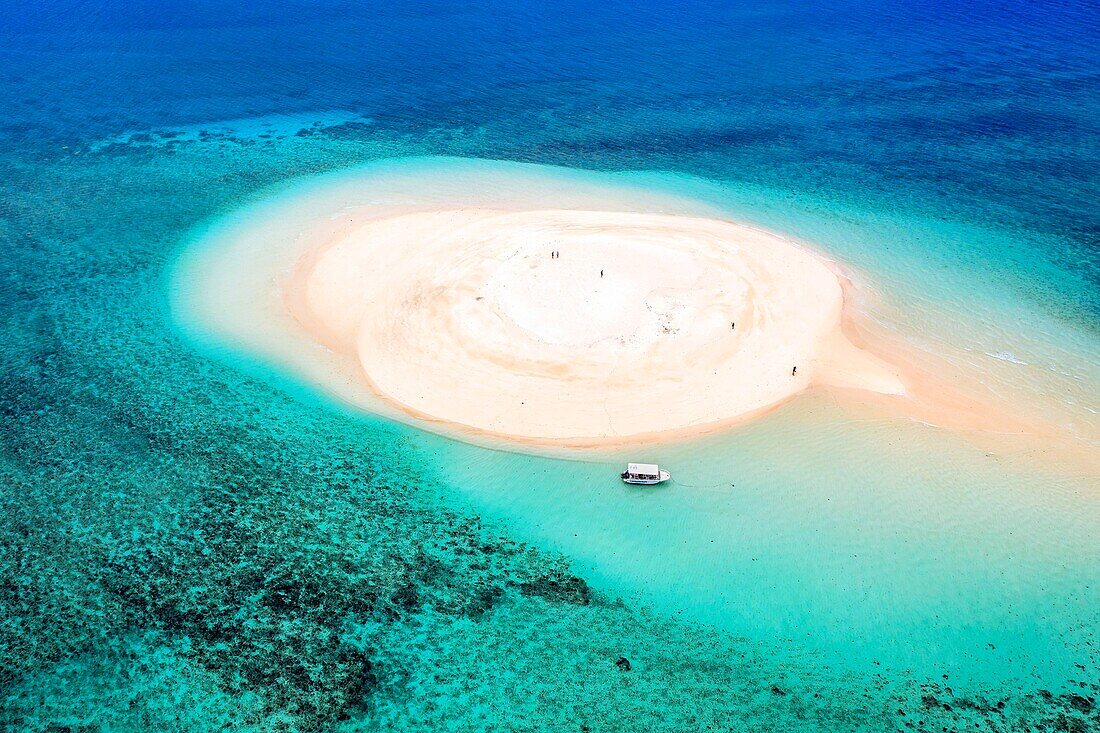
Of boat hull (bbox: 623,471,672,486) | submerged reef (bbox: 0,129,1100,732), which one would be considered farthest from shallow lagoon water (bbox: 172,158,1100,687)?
submerged reef (bbox: 0,129,1100,732)

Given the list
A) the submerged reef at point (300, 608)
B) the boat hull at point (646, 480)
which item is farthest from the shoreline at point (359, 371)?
the submerged reef at point (300, 608)

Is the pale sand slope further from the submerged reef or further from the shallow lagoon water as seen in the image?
the submerged reef

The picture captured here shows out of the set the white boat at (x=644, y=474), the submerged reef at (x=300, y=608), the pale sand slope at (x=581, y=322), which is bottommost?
the submerged reef at (x=300, y=608)

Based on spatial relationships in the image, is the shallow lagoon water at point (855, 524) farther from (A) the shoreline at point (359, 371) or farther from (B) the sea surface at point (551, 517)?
(A) the shoreline at point (359, 371)

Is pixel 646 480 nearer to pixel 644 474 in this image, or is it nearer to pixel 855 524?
pixel 644 474

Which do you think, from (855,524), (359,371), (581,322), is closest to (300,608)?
(359,371)

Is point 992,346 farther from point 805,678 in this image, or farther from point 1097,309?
point 805,678
